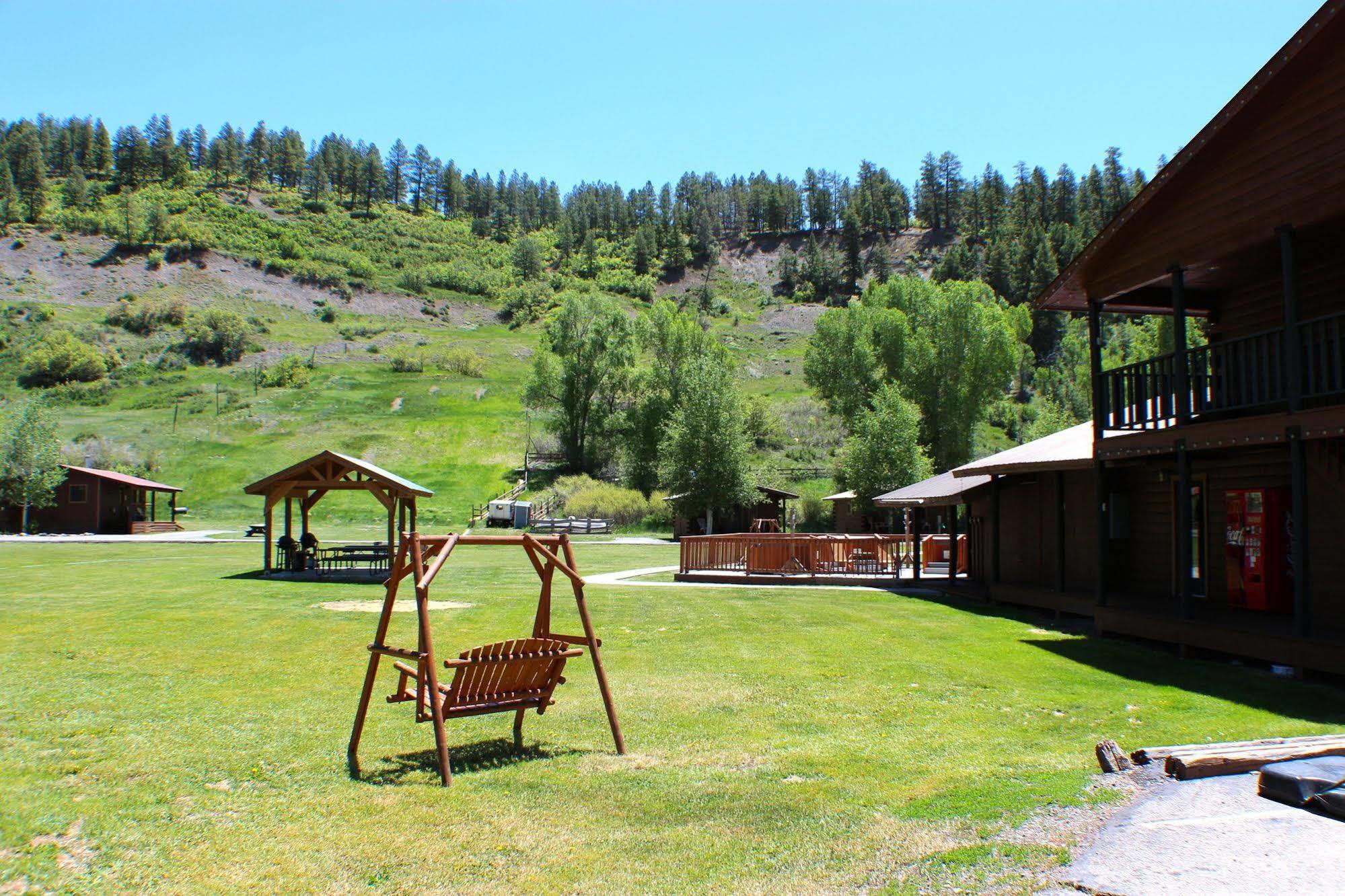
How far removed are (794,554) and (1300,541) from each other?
49.7 feet

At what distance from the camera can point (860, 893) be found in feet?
15.4

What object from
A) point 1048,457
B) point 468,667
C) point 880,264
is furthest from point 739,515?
point 880,264

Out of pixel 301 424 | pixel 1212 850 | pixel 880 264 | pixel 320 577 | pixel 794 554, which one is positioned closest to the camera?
pixel 1212 850

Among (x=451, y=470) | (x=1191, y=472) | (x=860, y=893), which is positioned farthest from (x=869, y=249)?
(x=860, y=893)

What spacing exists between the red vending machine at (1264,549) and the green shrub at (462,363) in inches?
3498

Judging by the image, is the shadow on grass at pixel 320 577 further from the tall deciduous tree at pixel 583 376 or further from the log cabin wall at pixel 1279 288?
the tall deciduous tree at pixel 583 376

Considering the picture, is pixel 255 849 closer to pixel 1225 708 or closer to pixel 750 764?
pixel 750 764

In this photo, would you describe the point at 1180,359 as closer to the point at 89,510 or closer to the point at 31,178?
the point at 89,510

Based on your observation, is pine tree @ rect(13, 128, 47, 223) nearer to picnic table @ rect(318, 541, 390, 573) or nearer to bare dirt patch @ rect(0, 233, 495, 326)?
bare dirt patch @ rect(0, 233, 495, 326)

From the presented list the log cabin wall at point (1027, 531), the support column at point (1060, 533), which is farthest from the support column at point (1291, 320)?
the log cabin wall at point (1027, 531)

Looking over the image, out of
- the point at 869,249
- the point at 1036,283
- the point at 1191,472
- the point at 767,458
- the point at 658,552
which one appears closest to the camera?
the point at 1191,472

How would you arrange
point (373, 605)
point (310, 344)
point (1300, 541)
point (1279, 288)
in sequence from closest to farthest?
point (1300, 541) < point (1279, 288) < point (373, 605) < point (310, 344)

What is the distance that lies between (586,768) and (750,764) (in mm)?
1292

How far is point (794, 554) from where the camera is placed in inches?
989
